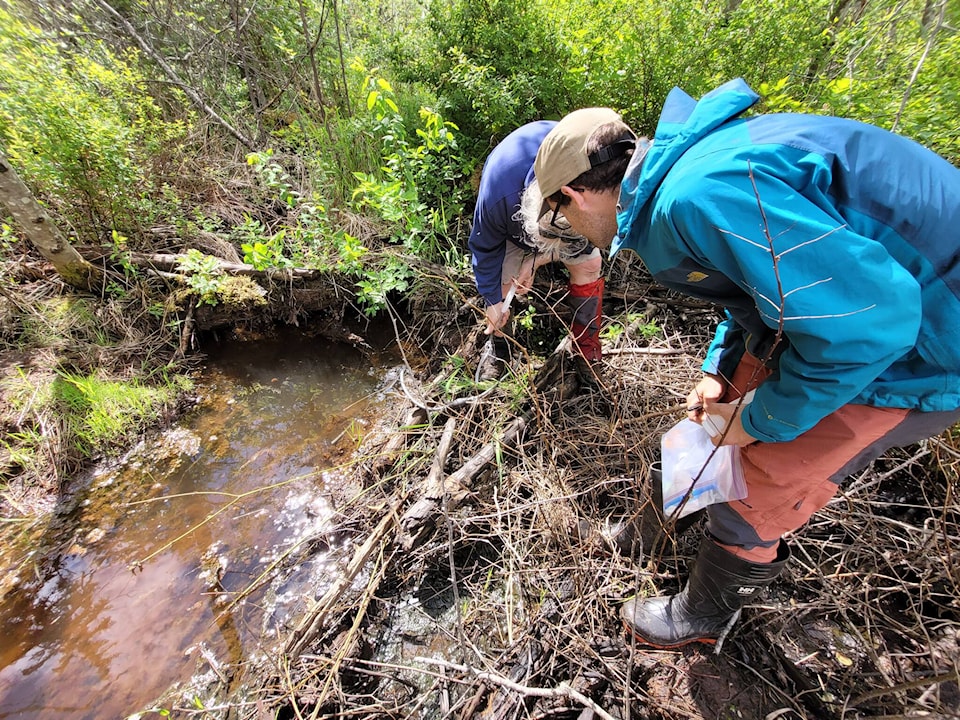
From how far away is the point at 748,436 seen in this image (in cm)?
127

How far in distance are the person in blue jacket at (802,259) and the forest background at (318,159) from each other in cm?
153

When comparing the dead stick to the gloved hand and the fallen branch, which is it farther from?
the gloved hand

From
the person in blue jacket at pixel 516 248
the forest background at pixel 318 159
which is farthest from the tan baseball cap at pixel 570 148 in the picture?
the forest background at pixel 318 159

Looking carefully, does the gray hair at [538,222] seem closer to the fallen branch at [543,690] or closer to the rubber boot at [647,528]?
the rubber boot at [647,528]

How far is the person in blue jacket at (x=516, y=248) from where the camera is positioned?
6.83ft

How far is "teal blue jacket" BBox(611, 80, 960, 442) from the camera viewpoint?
0.88 metres

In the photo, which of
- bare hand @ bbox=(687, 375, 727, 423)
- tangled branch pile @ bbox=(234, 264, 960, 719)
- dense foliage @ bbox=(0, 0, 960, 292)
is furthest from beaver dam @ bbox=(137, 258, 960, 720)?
dense foliage @ bbox=(0, 0, 960, 292)

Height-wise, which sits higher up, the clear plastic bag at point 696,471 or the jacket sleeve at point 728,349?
the jacket sleeve at point 728,349

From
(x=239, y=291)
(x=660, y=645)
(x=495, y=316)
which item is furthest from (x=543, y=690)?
(x=239, y=291)

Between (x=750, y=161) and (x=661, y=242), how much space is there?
273 millimetres

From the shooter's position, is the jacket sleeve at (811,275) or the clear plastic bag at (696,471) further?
the clear plastic bag at (696,471)

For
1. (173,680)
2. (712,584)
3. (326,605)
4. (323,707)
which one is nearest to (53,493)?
(173,680)

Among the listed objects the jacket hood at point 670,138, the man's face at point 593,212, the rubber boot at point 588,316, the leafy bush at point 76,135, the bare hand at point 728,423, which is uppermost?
the leafy bush at point 76,135

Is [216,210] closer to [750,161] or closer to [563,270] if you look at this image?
[563,270]
